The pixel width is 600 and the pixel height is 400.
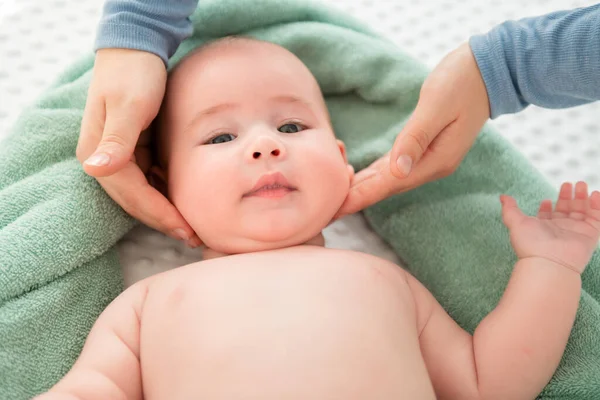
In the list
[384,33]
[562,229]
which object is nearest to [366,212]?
[562,229]

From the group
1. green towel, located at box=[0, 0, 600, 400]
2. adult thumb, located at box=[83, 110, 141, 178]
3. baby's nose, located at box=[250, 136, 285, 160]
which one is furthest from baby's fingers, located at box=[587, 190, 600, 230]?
adult thumb, located at box=[83, 110, 141, 178]

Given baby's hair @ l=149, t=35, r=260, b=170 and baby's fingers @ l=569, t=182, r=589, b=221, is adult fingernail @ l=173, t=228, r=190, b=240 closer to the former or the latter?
baby's hair @ l=149, t=35, r=260, b=170

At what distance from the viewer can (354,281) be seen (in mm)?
968

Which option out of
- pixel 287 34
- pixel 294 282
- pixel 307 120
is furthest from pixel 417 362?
pixel 287 34

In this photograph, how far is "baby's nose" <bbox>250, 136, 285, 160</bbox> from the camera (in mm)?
979

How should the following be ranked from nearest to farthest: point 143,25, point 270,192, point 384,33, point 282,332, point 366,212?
point 282,332 → point 270,192 → point 143,25 → point 366,212 → point 384,33

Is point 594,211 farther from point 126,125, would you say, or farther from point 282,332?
point 126,125

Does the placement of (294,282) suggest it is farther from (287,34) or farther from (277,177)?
(287,34)

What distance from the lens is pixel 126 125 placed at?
979 millimetres

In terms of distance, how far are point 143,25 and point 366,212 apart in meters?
0.52

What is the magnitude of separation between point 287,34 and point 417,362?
0.69 metres

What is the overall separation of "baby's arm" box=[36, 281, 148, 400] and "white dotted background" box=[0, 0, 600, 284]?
183mm

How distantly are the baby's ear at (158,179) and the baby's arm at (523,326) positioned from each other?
1.51ft

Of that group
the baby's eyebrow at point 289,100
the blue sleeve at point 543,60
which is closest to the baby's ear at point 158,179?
the baby's eyebrow at point 289,100
